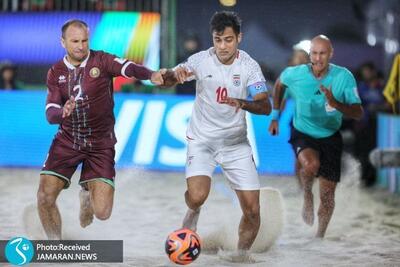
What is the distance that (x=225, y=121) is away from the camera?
6.13 m

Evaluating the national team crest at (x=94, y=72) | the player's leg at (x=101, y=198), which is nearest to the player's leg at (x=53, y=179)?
the player's leg at (x=101, y=198)

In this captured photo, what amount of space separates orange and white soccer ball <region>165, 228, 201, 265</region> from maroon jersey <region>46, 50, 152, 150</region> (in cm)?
100

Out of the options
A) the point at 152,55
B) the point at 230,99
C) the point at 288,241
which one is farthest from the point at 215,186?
the point at 230,99

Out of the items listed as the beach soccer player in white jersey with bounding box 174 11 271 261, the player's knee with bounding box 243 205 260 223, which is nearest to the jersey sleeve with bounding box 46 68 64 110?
the beach soccer player in white jersey with bounding box 174 11 271 261

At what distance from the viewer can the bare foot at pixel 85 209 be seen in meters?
6.45

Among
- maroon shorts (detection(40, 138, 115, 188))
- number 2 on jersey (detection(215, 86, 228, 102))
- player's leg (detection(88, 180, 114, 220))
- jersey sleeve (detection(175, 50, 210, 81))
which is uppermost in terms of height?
jersey sleeve (detection(175, 50, 210, 81))

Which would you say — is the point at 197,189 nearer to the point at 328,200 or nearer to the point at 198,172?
the point at 198,172

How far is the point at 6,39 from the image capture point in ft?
36.1

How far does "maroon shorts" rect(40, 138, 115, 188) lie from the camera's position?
6.23 metres

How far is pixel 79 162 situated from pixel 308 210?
7.15 ft

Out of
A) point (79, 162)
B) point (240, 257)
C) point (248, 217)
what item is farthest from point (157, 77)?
point (240, 257)

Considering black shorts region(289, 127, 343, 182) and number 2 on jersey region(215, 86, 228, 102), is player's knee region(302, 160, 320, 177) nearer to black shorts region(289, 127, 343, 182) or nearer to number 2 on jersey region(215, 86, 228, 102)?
black shorts region(289, 127, 343, 182)

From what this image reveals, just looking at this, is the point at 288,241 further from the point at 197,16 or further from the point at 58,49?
the point at 197,16

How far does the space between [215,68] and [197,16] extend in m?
5.79
